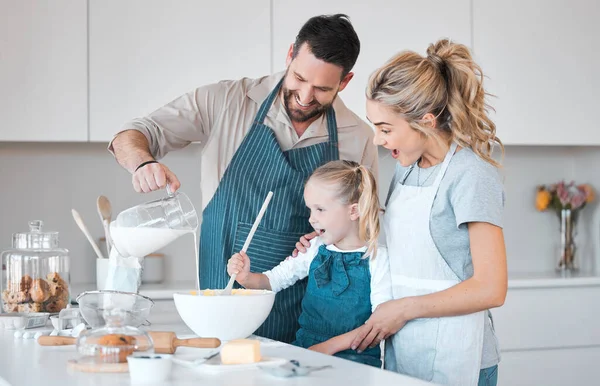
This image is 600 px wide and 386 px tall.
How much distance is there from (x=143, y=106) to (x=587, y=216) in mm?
2160

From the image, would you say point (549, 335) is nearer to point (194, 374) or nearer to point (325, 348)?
point (325, 348)

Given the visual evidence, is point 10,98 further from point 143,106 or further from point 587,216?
point 587,216

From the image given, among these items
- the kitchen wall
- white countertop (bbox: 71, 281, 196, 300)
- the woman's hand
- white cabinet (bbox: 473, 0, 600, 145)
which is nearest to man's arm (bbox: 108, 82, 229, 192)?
the woman's hand

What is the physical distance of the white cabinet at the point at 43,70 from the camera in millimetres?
2975

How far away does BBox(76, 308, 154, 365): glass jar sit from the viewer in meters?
1.15

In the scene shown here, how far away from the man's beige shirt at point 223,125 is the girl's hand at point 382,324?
62cm

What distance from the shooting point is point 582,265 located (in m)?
3.75

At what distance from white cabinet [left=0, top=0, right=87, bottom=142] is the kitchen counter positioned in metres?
1.79

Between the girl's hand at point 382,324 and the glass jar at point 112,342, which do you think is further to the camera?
the girl's hand at point 382,324

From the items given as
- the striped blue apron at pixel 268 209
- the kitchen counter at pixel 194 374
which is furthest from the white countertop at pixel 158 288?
the kitchen counter at pixel 194 374

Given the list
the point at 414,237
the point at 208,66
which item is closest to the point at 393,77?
the point at 414,237

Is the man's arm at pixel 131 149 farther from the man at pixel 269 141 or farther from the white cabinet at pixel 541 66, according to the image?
the white cabinet at pixel 541 66

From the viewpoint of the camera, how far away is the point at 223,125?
2154mm

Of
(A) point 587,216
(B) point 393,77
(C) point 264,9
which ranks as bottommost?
(A) point 587,216
